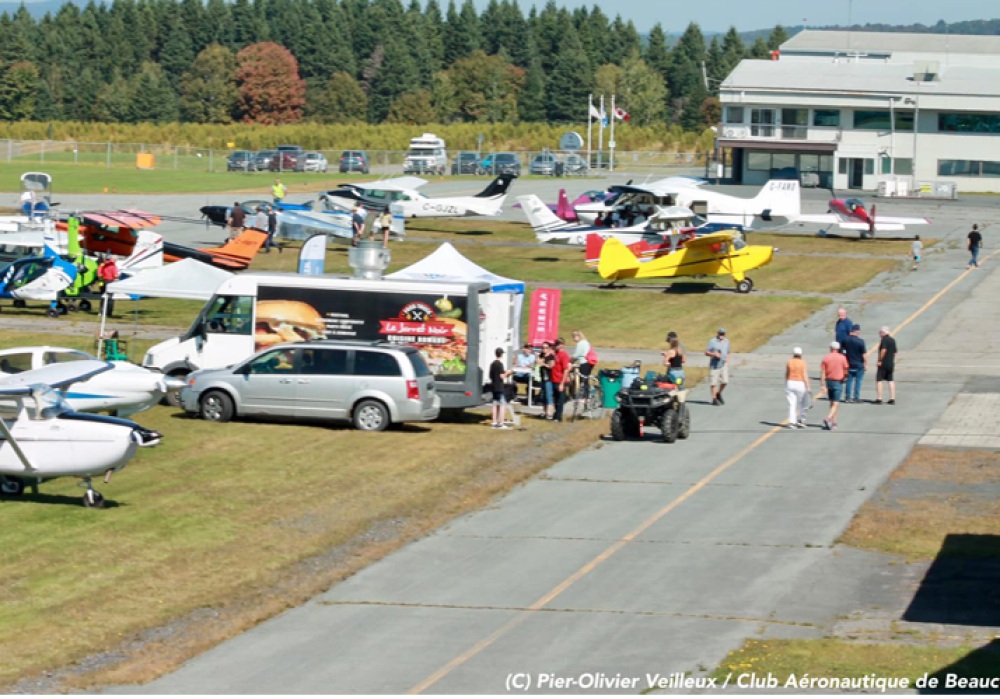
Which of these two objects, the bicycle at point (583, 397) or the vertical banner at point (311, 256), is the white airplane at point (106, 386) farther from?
the vertical banner at point (311, 256)

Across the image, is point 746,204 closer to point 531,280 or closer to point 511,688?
point 531,280

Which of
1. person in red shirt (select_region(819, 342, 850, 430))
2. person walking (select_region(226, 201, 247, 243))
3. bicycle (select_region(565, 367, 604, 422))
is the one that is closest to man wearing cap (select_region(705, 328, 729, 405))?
person in red shirt (select_region(819, 342, 850, 430))

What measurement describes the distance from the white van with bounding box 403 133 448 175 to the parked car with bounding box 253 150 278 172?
9.59 metres

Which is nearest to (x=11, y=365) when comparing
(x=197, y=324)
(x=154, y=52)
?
(x=197, y=324)

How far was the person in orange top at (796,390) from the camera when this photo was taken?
25.9 metres

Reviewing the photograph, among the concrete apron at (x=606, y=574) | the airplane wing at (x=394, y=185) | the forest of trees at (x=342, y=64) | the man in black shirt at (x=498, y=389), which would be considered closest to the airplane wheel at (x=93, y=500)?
the concrete apron at (x=606, y=574)

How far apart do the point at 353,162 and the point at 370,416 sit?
75.3 meters

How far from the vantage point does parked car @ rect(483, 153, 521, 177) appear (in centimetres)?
9712

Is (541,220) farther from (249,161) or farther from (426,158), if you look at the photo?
(249,161)

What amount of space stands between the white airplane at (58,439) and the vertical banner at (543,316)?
11398 millimetres

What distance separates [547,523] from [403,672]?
642cm

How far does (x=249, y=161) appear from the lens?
9562 centimetres

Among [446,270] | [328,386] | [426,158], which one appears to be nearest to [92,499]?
[328,386]

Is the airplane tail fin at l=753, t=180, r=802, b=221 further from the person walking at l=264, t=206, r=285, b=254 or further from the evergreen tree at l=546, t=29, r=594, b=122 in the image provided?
the evergreen tree at l=546, t=29, r=594, b=122
